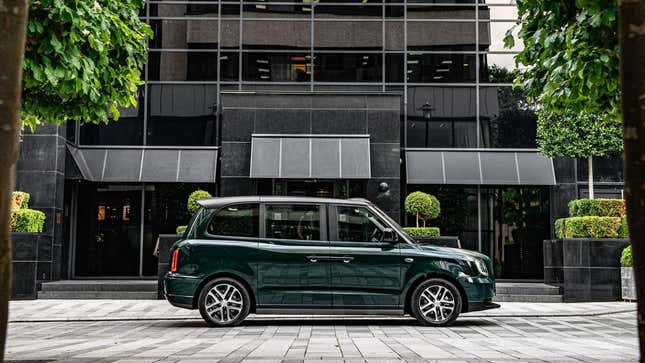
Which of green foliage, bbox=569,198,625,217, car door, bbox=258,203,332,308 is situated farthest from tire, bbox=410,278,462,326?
green foliage, bbox=569,198,625,217

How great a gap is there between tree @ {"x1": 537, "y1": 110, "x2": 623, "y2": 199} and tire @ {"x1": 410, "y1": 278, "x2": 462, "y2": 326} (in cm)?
852

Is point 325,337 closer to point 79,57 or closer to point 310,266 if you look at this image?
point 310,266

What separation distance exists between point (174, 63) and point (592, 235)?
13.3 metres

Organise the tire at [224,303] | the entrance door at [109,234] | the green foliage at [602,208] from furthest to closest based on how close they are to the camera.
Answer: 1. the entrance door at [109,234]
2. the green foliage at [602,208]
3. the tire at [224,303]

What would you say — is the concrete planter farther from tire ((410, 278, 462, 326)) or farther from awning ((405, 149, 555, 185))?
tire ((410, 278, 462, 326))

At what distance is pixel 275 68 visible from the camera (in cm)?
2361

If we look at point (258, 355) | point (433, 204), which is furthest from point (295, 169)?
point (258, 355)

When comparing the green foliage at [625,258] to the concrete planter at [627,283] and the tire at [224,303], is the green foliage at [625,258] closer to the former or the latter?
the concrete planter at [627,283]

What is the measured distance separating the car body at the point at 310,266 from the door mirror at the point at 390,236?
0.6 inches

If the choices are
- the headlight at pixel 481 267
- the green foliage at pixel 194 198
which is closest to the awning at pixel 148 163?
the green foliage at pixel 194 198

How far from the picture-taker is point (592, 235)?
56.9ft

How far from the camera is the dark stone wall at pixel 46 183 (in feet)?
61.5

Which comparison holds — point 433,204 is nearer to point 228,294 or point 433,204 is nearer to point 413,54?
point 413,54

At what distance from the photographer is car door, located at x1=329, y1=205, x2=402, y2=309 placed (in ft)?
38.3
